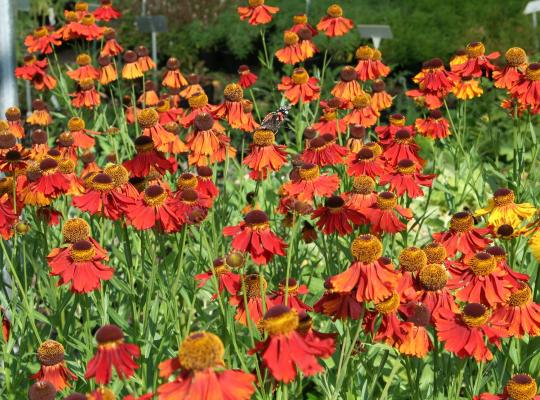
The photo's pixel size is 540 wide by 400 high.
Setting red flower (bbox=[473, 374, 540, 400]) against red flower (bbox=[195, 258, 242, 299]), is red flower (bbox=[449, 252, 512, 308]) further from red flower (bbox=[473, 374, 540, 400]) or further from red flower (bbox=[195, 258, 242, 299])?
red flower (bbox=[195, 258, 242, 299])

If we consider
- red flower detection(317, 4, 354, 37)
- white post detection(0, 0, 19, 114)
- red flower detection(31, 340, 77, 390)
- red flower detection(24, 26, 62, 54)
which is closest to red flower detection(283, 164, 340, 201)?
red flower detection(31, 340, 77, 390)

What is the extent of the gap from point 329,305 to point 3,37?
186 cm

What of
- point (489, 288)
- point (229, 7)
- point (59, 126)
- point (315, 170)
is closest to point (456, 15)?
point (229, 7)

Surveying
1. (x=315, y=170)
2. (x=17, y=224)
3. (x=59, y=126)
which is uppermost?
(x=315, y=170)

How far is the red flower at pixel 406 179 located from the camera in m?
2.18

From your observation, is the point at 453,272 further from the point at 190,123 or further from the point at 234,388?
the point at 190,123

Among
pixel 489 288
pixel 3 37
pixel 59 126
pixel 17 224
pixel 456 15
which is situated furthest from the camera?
pixel 456 15

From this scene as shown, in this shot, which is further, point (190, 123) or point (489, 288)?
point (190, 123)

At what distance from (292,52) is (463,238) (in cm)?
172

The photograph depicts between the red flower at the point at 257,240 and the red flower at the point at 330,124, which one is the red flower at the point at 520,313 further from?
the red flower at the point at 330,124

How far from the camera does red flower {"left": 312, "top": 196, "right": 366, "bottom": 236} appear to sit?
1.85 metres

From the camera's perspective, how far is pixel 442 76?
290 centimetres

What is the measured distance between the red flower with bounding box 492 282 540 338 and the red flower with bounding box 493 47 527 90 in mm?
1161

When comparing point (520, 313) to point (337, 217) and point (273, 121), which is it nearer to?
point (337, 217)
